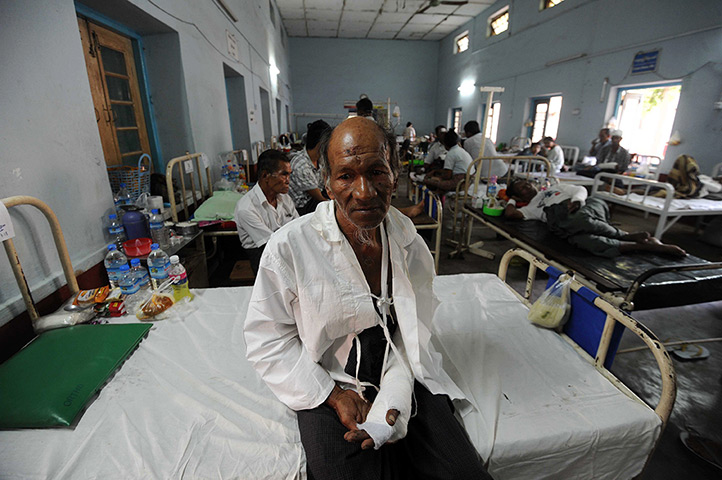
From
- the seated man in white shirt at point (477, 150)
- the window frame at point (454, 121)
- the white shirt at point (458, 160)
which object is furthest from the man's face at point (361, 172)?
the window frame at point (454, 121)

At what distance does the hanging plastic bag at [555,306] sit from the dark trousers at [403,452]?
849 millimetres

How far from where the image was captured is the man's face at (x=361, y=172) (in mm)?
1107

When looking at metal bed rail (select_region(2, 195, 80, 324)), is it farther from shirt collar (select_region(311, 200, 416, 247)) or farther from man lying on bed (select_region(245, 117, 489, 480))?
shirt collar (select_region(311, 200, 416, 247))

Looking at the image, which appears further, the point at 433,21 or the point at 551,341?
the point at 433,21

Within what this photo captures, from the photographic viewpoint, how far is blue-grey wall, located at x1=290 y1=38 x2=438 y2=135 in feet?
46.9

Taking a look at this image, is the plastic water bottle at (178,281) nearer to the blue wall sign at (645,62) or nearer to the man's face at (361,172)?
the man's face at (361,172)

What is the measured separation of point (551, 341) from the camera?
172 centimetres

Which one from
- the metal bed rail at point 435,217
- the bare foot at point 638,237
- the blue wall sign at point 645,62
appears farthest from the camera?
the blue wall sign at point 645,62

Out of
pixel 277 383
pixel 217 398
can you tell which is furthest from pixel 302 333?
pixel 217 398

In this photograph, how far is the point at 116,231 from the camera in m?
2.29

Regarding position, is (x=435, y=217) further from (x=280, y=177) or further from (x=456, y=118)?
(x=456, y=118)

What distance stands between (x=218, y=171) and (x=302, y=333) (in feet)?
14.1

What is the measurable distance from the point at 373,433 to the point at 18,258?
179 cm

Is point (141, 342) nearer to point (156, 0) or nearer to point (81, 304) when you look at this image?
point (81, 304)
